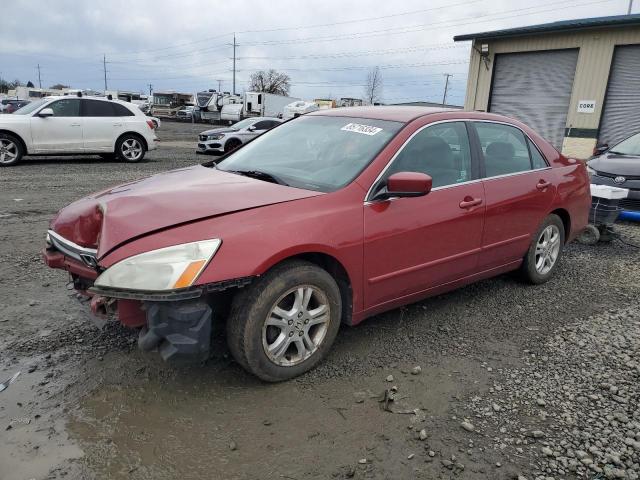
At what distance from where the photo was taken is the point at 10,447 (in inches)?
96.2

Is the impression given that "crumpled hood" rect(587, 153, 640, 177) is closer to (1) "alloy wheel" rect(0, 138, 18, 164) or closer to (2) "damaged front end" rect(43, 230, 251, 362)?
(2) "damaged front end" rect(43, 230, 251, 362)

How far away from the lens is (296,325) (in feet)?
9.86

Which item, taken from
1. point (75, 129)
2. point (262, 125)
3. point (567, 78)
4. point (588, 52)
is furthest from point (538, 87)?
point (75, 129)

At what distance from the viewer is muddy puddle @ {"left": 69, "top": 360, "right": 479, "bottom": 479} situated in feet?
7.84

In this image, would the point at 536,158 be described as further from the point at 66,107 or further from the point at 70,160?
the point at 70,160

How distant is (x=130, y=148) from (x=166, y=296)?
12.1 meters

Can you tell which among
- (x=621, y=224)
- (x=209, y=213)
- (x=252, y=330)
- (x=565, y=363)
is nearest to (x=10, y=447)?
(x=252, y=330)

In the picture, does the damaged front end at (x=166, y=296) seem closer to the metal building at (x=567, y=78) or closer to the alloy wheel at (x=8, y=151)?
the alloy wheel at (x=8, y=151)

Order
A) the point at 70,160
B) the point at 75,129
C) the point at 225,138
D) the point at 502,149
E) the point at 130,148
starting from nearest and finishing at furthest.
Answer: the point at 502,149 → the point at 75,129 → the point at 130,148 → the point at 70,160 → the point at 225,138

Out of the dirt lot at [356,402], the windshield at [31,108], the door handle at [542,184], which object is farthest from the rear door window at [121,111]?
the door handle at [542,184]

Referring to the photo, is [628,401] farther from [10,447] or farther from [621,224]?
[621,224]

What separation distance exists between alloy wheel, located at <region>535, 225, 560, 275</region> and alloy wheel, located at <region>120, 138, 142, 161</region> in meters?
11.5

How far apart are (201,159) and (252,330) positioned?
1376 cm

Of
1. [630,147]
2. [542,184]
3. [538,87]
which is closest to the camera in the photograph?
[542,184]
